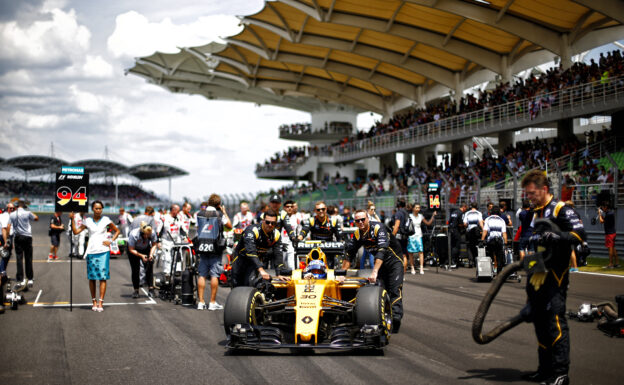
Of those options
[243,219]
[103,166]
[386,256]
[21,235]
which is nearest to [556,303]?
[386,256]

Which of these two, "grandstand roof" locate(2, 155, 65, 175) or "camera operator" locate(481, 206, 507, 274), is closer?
"camera operator" locate(481, 206, 507, 274)

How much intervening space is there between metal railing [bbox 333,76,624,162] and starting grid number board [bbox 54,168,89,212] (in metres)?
21.2

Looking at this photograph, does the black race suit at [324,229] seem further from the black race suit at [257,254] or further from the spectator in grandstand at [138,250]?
the spectator in grandstand at [138,250]

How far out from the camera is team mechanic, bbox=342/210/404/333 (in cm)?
887

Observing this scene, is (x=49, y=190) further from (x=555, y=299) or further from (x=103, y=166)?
(x=555, y=299)

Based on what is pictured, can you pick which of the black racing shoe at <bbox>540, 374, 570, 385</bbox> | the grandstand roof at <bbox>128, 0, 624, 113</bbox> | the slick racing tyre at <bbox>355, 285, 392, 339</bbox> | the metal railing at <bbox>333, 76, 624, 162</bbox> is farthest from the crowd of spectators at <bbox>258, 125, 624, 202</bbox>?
the black racing shoe at <bbox>540, 374, 570, 385</bbox>

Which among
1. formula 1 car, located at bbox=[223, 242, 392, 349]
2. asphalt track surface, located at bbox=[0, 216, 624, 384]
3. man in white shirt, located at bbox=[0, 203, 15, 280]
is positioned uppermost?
man in white shirt, located at bbox=[0, 203, 15, 280]

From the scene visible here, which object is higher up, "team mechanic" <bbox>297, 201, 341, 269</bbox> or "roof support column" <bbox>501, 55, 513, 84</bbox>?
"roof support column" <bbox>501, 55, 513, 84</bbox>

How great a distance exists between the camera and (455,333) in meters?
8.69

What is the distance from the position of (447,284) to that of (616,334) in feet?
21.8

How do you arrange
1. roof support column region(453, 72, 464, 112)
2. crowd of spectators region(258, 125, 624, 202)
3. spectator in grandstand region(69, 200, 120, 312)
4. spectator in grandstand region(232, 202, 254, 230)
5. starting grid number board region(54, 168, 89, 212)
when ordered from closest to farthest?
spectator in grandstand region(69, 200, 120, 312), starting grid number board region(54, 168, 89, 212), spectator in grandstand region(232, 202, 254, 230), crowd of spectators region(258, 125, 624, 202), roof support column region(453, 72, 464, 112)

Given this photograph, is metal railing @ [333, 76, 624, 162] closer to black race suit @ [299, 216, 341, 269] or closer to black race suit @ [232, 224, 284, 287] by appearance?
black race suit @ [299, 216, 341, 269]

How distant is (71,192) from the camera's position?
37.9 feet

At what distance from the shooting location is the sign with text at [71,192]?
11.5 m
